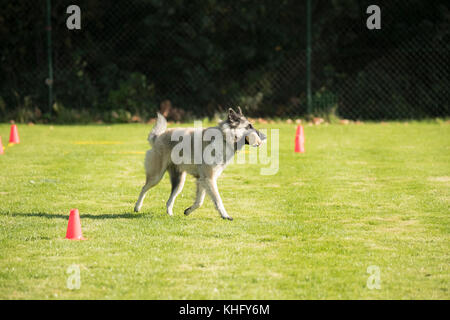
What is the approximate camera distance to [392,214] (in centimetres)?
702

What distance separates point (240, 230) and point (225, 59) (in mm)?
12648

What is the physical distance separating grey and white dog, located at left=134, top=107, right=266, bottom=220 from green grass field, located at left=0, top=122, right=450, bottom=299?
0.45m

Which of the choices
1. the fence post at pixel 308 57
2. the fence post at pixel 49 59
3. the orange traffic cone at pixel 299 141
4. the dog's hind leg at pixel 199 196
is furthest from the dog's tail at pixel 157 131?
the fence post at pixel 49 59

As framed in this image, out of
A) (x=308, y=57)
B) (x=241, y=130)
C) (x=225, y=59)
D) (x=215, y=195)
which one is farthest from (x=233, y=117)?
(x=225, y=59)

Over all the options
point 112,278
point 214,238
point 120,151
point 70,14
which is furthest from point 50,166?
point 70,14

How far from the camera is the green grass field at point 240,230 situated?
4672 mm

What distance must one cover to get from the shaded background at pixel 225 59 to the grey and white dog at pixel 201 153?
10426 mm

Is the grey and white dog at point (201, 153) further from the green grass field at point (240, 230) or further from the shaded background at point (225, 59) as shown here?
the shaded background at point (225, 59)

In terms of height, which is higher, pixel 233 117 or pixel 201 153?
pixel 233 117

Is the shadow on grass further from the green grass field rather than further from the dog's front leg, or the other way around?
the dog's front leg

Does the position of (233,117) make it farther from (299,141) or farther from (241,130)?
(299,141)

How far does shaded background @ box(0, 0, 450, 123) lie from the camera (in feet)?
57.8

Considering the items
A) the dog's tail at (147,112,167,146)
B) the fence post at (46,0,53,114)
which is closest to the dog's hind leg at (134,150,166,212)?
the dog's tail at (147,112,167,146)

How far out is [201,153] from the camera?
6.89m
